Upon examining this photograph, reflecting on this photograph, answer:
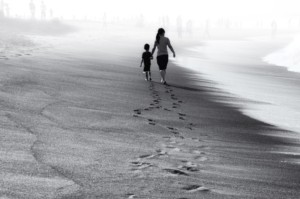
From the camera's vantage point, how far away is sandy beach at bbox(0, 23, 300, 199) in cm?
416

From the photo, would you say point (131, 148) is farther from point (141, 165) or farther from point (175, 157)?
point (141, 165)

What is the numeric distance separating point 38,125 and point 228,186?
299 centimetres

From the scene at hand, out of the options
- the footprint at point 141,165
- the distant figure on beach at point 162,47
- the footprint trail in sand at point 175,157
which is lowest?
the footprint trail in sand at point 175,157

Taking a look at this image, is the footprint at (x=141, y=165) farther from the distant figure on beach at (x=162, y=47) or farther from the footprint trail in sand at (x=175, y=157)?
the distant figure on beach at (x=162, y=47)

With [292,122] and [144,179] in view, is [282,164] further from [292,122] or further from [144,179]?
[292,122]

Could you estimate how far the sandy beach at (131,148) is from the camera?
416 centimetres

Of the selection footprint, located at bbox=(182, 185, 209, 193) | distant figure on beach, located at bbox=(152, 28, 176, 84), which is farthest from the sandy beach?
distant figure on beach, located at bbox=(152, 28, 176, 84)

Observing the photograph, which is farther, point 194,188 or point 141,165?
point 141,165

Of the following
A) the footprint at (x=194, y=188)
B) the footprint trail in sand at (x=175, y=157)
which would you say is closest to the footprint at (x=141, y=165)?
the footprint trail in sand at (x=175, y=157)

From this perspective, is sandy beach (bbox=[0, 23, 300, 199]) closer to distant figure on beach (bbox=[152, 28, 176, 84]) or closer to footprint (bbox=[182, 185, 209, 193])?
footprint (bbox=[182, 185, 209, 193])

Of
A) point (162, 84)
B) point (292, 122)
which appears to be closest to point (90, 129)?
point (292, 122)

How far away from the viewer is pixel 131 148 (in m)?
5.74

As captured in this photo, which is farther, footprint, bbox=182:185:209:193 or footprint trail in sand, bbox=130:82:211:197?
footprint trail in sand, bbox=130:82:211:197

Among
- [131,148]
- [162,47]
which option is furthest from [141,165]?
[162,47]
